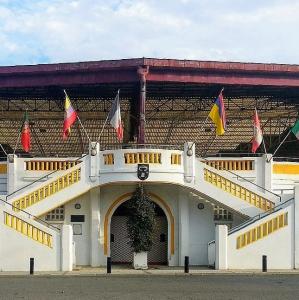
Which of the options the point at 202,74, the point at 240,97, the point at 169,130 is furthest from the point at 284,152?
the point at 202,74

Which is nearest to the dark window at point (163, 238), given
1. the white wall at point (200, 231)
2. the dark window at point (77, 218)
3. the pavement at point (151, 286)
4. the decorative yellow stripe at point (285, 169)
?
the white wall at point (200, 231)

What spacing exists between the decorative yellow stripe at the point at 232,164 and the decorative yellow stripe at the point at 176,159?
1996 millimetres

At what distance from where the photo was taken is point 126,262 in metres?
28.4

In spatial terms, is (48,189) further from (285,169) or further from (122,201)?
(285,169)

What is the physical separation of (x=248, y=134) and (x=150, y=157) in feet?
85.2

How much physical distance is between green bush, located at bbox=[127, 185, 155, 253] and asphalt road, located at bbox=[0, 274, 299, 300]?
3.17 metres

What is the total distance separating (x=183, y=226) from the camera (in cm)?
2738

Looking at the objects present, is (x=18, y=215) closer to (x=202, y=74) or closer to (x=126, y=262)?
(x=126, y=262)

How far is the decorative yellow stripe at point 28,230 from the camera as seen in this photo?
24766mm

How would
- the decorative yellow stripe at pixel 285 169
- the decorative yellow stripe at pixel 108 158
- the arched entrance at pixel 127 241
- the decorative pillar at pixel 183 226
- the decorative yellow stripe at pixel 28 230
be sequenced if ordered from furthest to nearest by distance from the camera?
the decorative yellow stripe at pixel 285 169 < the arched entrance at pixel 127 241 < the decorative pillar at pixel 183 226 < the decorative yellow stripe at pixel 108 158 < the decorative yellow stripe at pixel 28 230

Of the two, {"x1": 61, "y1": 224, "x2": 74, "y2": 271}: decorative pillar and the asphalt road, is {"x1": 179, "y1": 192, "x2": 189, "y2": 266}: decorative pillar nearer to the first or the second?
the asphalt road

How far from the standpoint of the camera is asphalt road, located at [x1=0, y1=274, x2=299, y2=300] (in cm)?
1745

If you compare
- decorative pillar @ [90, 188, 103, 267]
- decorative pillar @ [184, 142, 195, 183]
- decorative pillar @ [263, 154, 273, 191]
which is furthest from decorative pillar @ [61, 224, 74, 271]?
decorative pillar @ [263, 154, 273, 191]

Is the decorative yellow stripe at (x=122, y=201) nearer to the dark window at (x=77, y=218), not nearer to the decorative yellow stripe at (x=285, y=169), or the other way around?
the dark window at (x=77, y=218)
